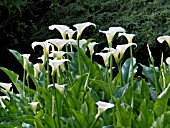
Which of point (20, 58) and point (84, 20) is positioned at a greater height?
point (20, 58)

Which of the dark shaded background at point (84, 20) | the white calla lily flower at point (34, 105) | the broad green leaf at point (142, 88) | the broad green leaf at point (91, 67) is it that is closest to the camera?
the white calla lily flower at point (34, 105)

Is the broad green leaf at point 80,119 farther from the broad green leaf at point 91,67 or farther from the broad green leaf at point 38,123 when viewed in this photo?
the broad green leaf at point 91,67

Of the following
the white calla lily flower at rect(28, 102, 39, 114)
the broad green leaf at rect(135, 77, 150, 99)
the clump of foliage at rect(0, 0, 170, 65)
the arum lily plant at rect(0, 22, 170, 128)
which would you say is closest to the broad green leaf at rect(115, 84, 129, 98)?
the arum lily plant at rect(0, 22, 170, 128)

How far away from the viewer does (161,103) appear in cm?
171

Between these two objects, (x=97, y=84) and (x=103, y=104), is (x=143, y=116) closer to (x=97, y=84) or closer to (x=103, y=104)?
(x=103, y=104)

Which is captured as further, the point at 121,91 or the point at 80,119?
the point at 121,91

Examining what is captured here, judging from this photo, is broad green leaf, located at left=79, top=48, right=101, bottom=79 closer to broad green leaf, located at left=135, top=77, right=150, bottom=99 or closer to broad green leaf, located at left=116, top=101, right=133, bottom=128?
broad green leaf, located at left=135, top=77, right=150, bottom=99

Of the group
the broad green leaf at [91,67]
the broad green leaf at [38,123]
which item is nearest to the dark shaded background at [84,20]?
the broad green leaf at [91,67]

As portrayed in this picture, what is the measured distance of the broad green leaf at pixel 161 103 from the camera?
1688 millimetres

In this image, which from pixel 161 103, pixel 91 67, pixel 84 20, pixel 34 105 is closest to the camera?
pixel 161 103

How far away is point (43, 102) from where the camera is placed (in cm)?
202

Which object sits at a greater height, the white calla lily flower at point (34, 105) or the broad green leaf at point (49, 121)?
the white calla lily flower at point (34, 105)

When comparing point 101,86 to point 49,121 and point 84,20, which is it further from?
point 84,20

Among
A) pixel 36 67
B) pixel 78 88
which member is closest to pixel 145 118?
pixel 78 88
